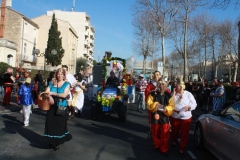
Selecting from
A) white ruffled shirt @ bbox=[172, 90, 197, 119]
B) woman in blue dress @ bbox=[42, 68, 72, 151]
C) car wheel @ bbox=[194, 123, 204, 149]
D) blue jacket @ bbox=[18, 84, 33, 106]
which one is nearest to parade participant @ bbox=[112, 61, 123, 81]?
blue jacket @ bbox=[18, 84, 33, 106]

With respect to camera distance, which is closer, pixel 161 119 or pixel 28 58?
pixel 161 119

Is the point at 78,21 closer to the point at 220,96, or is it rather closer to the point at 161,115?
the point at 220,96

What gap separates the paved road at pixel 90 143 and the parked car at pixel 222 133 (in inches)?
18.3

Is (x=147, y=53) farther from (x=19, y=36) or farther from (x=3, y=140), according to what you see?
(x=3, y=140)

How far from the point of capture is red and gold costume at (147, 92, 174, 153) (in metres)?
6.33

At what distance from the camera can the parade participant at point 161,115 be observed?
6.33 meters

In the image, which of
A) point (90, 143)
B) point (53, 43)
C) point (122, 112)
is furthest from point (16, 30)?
point (90, 143)

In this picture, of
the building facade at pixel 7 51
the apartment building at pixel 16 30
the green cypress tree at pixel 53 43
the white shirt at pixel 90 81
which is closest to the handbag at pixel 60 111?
the white shirt at pixel 90 81

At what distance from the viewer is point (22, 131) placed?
26.3 feet

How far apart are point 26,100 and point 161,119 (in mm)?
4357

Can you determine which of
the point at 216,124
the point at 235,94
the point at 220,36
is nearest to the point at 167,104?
the point at 216,124

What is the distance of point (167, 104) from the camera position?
21.1ft

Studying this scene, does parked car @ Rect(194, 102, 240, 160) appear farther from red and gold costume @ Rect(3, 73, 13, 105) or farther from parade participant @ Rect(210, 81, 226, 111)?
red and gold costume @ Rect(3, 73, 13, 105)

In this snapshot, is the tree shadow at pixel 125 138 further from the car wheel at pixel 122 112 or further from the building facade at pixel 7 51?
the building facade at pixel 7 51
